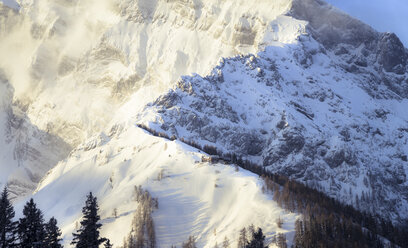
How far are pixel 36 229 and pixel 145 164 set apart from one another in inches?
4936

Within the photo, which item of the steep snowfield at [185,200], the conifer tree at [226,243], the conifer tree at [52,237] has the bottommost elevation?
the conifer tree at [52,237]

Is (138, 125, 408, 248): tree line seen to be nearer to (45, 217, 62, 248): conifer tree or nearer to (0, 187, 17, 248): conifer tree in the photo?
(45, 217, 62, 248): conifer tree

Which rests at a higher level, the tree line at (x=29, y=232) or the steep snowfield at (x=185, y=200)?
the steep snowfield at (x=185, y=200)

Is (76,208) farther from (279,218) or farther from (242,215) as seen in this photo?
(279,218)

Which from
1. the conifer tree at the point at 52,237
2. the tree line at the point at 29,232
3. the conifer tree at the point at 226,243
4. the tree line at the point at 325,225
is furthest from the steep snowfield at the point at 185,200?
the conifer tree at the point at 52,237

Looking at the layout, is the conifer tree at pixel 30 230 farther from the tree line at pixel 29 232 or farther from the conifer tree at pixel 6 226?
the conifer tree at pixel 6 226

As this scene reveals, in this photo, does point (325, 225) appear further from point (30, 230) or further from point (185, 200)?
point (30, 230)

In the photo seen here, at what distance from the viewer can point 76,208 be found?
7731 inches

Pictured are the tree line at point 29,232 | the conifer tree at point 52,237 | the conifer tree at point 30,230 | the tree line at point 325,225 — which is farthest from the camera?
the tree line at point 325,225

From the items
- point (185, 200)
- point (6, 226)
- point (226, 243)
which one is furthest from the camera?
point (185, 200)

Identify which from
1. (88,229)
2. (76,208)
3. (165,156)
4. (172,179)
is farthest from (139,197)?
(88,229)

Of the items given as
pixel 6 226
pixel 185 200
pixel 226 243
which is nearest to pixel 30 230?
pixel 6 226

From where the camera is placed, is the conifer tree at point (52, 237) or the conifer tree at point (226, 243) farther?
the conifer tree at point (226, 243)

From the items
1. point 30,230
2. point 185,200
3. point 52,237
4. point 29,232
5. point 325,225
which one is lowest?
point 52,237
